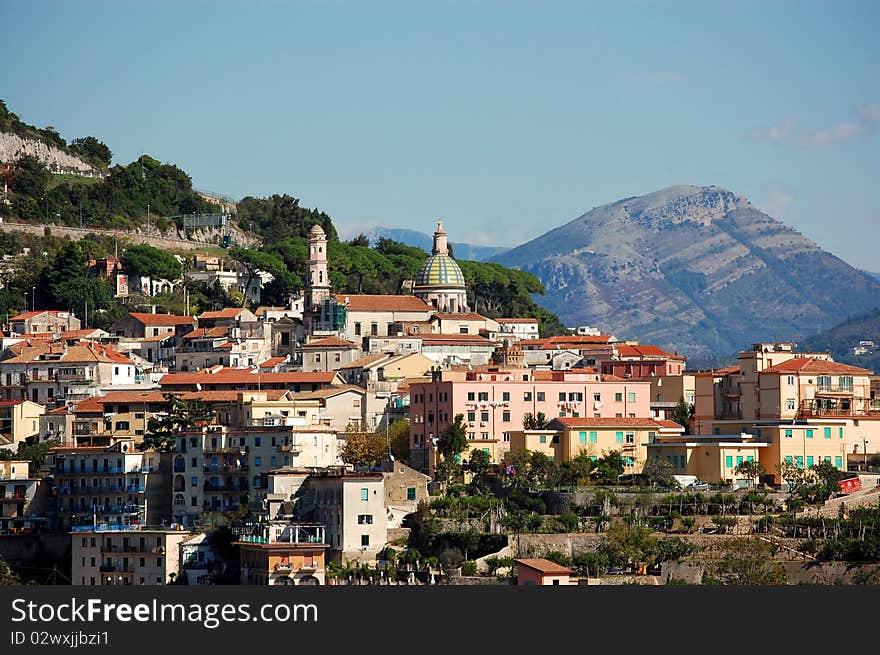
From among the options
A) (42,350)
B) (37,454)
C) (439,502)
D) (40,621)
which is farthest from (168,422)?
(40,621)

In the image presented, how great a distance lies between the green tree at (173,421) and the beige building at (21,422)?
6325mm

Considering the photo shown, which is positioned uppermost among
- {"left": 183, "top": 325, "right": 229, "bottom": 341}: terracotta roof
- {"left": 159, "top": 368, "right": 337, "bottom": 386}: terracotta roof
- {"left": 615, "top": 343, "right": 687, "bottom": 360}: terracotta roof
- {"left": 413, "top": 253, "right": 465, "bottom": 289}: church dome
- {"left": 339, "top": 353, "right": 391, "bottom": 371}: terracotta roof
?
{"left": 413, "top": 253, "right": 465, "bottom": 289}: church dome

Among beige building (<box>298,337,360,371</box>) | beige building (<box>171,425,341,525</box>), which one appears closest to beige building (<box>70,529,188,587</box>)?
beige building (<box>171,425,341,525</box>)

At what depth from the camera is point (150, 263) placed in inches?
4072

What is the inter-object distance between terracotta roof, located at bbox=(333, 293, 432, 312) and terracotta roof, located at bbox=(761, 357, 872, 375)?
76.8 ft

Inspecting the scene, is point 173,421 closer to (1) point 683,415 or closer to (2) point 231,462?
(2) point 231,462

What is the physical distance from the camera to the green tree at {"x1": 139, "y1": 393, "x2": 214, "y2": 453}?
6631 centimetres

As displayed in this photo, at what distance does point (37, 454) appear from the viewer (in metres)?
69.9

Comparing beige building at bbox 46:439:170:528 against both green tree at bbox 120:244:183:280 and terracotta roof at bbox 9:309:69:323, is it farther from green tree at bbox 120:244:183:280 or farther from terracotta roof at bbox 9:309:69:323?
green tree at bbox 120:244:183:280

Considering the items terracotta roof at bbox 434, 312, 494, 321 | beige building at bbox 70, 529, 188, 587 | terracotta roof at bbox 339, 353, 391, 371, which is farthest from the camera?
terracotta roof at bbox 434, 312, 494, 321

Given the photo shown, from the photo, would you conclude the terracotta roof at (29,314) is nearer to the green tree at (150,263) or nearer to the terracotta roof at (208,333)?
the green tree at (150,263)

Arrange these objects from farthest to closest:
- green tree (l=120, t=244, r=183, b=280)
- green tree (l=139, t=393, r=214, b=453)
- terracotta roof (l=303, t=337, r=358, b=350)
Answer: green tree (l=120, t=244, r=183, b=280), terracotta roof (l=303, t=337, r=358, b=350), green tree (l=139, t=393, r=214, b=453)

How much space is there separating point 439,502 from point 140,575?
8523 mm

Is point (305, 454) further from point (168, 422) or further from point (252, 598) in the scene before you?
point (252, 598)
